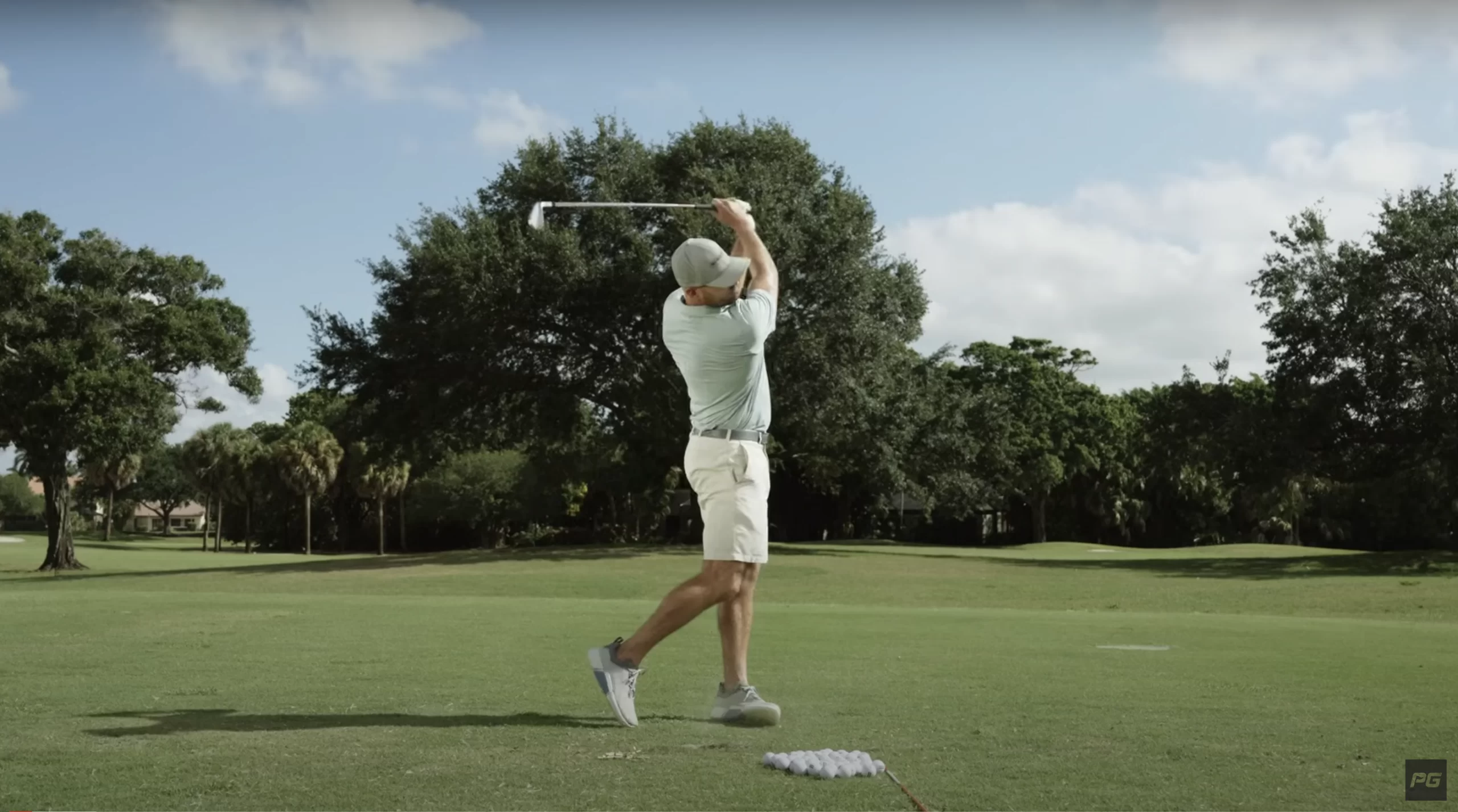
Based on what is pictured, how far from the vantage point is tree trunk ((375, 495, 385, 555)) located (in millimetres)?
77875

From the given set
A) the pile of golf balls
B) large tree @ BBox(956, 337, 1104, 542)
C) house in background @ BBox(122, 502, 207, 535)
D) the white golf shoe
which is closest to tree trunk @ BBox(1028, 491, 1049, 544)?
large tree @ BBox(956, 337, 1104, 542)

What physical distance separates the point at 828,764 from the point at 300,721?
2910 millimetres

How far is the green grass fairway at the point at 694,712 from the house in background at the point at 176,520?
154 meters

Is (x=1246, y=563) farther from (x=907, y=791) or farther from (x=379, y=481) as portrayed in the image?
(x=379, y=481)

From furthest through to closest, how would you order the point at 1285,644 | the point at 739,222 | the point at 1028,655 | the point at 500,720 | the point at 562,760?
the point at 1285,644 < the point at 1028,655 < the point at 739,222 < the point at 500,720 < the point at 562,760

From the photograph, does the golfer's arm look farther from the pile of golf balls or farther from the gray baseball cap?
the pile of golf balls

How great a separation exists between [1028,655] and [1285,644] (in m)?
3.58

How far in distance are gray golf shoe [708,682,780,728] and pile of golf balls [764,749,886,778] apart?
3.98ft

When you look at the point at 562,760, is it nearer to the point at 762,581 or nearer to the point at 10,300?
the point at 762,581

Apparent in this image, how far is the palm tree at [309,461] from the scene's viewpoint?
80.1m

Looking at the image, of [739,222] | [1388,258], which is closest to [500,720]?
[739,222]

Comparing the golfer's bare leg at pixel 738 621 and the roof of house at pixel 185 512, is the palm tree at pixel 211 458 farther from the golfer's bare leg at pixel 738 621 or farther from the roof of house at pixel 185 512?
the golfer's bare leg at pixel 738 621

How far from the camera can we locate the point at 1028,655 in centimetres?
1133

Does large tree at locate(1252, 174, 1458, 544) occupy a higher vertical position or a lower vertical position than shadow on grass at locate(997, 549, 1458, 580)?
higher
